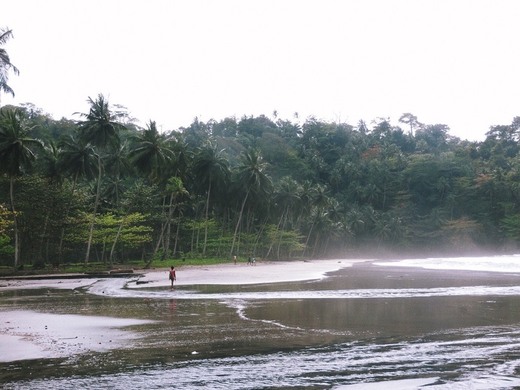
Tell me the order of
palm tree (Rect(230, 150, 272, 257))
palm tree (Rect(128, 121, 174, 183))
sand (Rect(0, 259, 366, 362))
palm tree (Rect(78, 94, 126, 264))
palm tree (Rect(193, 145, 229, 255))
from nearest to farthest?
sand (Rect(0, 259, 366, 362))
palm tree (Rect(78, 94, 126, 264))
palm tree (Rect(128, 121, 174, 183))
palm tree (Rect(193, 145, 229, 255))
palm tree (Rect(230, 150, 272, 257))

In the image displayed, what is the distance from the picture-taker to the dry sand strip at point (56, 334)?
45.4ft

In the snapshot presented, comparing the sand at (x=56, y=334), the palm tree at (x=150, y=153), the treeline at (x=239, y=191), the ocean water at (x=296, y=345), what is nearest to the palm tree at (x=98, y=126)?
the treeline at (x=239, y=191)

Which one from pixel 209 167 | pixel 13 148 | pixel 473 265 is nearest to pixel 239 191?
pixel 209 167

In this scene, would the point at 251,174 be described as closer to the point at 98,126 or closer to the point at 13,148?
the point at 98,126

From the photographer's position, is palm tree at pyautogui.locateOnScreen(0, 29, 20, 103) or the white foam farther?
the white foam

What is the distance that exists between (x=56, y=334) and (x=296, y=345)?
7.67m

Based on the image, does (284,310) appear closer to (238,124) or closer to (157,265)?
(157,265)

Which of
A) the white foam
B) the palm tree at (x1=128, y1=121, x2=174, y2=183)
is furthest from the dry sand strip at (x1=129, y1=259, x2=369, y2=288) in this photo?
the white foam

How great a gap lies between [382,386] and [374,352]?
3214 mm

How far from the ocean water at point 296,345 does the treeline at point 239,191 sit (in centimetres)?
1999

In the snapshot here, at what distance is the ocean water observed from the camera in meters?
10.9

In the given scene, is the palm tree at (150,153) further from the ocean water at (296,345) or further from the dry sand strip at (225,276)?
the ocean water at (296,345)

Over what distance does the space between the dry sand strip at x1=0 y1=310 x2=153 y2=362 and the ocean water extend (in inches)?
26.8

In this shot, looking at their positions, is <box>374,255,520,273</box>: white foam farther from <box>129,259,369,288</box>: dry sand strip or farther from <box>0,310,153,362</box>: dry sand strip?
<box>0,310,153,362</box>: dry sand strip
